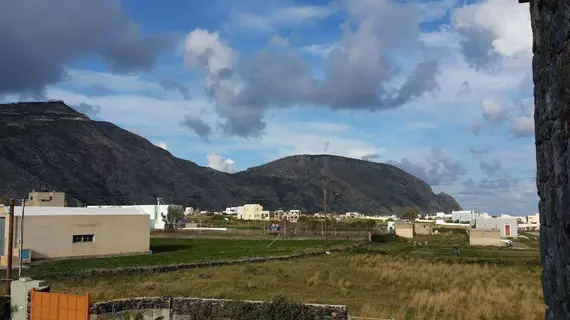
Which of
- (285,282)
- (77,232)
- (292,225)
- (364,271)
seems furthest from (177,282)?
(292,225)

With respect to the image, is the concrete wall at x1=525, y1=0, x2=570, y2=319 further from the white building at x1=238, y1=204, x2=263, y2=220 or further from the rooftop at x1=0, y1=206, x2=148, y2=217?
the white building at x1=238, y1=204, x2=263, y2=220

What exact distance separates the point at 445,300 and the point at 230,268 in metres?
18.9

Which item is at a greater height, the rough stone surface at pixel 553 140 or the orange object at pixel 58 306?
the rough stone surface at pixel 553 140

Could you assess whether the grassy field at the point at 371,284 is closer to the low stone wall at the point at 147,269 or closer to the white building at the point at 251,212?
the low stone wall at the point at 147,269

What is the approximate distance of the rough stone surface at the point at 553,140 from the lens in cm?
390

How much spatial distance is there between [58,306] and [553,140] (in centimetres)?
1449

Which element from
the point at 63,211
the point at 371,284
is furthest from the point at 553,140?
the point at 63,211

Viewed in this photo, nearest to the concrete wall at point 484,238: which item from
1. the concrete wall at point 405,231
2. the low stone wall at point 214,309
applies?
the concrete wall at point 405,231

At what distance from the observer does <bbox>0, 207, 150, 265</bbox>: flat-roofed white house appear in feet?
138

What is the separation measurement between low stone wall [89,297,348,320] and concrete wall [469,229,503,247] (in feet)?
195

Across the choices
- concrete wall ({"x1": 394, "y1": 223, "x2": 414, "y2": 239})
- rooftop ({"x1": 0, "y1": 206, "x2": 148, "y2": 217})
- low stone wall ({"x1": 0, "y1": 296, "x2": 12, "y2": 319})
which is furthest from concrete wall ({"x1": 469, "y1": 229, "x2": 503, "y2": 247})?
low stone wall ({"x1": 0, "y1": 296, "x2": 12, "y2": 319})

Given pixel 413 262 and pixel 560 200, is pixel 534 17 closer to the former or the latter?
pixel 560 200

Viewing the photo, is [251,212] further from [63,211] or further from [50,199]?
[63,211]

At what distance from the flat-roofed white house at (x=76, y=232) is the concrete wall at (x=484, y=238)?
148ft
